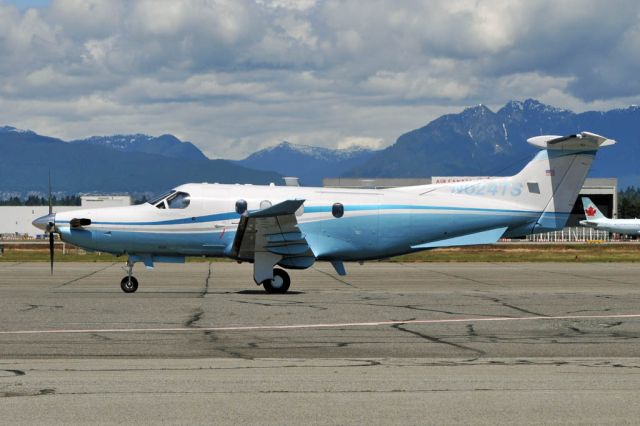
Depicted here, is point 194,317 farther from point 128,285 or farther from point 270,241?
point 128,285

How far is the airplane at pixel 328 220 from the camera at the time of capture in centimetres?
2417

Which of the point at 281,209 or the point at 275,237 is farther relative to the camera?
the point at 275,237

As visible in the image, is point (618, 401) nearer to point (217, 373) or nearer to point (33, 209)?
point (217, 373)

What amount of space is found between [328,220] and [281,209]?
2069 mm

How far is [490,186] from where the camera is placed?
25797 mm

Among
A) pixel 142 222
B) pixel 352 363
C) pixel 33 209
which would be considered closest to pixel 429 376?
pixel 352 363

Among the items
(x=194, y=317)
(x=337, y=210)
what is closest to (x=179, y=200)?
(x=337, y=210)

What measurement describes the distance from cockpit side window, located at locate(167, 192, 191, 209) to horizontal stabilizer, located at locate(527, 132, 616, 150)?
A: 9471 millimetres

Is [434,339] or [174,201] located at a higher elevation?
[174,201]

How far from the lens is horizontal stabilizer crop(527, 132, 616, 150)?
24688 millimetres

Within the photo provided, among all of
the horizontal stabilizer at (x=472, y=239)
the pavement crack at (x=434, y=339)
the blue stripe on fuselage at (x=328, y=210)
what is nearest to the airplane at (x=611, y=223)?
the blue stripe on fuselage at (x=328, y=210)

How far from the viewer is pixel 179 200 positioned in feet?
81.6

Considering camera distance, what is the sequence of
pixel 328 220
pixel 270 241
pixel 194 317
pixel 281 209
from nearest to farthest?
pixel 194 317 → pixel 281 209 → pixel 270 241 → pixel 328 220

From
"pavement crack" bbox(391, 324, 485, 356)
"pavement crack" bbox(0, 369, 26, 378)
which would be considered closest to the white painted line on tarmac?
"pavement crack" bbox(391, 324, 485, 356)
